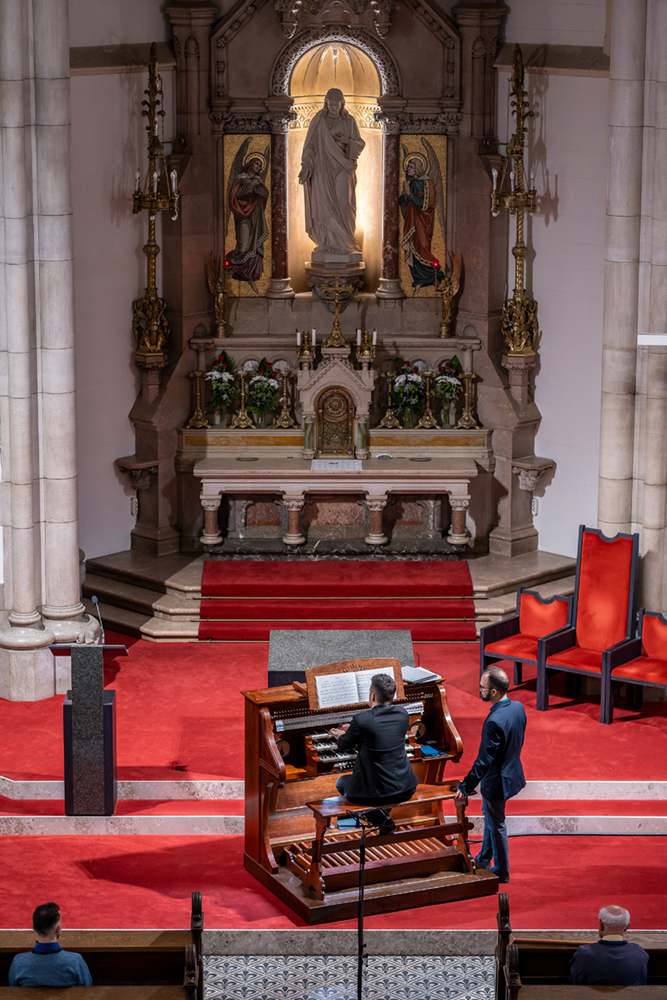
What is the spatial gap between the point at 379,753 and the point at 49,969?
2.59 meters

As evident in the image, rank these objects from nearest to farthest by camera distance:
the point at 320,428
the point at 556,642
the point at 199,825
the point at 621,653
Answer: the point at 199,825, the point at 621,653, the point at 556,642, the point at 320,428

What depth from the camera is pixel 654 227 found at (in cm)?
1277

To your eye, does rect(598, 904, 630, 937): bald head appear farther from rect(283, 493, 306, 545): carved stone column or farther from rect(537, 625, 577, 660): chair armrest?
rect(283, 493, 306, 545): carved stone column

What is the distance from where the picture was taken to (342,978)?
8.93 meters

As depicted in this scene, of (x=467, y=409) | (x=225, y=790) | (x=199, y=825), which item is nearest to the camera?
(x=199, y=825)

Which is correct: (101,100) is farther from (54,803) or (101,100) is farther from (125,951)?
(125,951)

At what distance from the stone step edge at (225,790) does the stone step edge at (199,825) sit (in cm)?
38

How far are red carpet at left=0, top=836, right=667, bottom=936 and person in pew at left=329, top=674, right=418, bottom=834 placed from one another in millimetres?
784

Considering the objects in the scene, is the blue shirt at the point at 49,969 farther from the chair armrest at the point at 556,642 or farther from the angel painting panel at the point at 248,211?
the angel painting panel at the point at 248,211

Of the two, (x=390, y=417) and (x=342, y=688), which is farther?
(x=390, y=417)

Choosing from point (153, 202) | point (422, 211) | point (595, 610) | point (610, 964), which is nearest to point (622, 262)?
point (595, 610)

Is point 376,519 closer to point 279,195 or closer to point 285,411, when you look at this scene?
point 285,411

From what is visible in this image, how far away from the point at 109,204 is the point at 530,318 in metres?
4.23

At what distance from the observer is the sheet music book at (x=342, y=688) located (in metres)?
9.87
